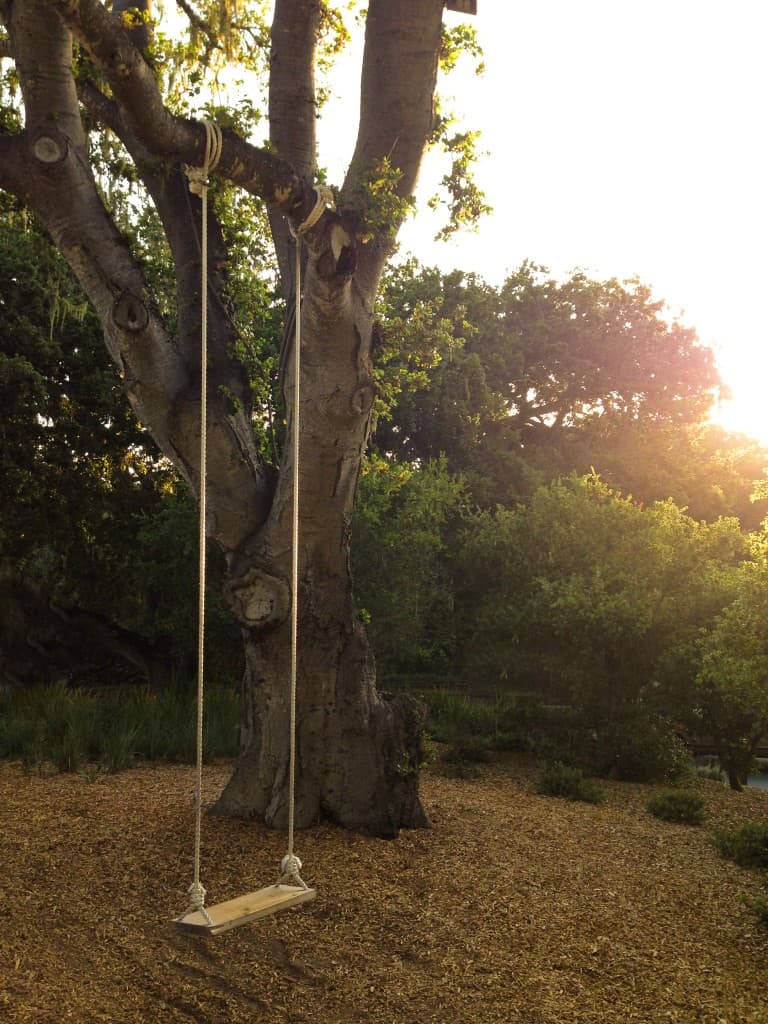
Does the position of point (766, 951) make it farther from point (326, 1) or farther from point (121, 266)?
point (326, 1)

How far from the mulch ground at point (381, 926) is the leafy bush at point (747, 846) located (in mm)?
97

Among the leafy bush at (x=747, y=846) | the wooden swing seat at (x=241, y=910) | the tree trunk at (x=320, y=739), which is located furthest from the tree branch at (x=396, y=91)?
the leafy bush at (x=747, y=846)

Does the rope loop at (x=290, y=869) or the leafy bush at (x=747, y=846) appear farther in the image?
the leafy bush at (x=747, y=846)

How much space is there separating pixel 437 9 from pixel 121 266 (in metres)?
2.70

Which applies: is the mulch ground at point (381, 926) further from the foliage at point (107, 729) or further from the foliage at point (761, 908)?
the foliage at point (107, 729)

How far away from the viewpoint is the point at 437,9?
21.1 ft

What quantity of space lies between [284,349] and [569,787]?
15.9 feet

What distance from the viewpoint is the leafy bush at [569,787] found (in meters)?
8.69

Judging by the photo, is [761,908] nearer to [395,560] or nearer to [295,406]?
[295,406]

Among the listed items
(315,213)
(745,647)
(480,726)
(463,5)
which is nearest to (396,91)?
(463,5)

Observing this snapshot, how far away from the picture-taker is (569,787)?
8789 mm

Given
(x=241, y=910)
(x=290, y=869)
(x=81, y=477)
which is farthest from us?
(x=81, y=477)

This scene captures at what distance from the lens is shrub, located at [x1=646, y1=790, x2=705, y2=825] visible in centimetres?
806

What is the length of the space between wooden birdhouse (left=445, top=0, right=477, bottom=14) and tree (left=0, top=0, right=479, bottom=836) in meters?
0.18
